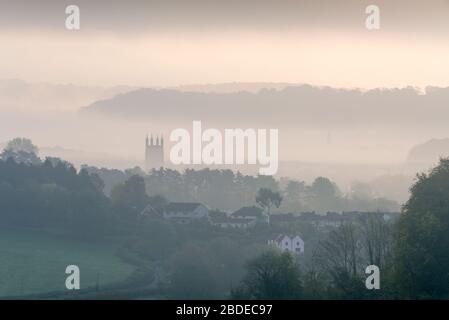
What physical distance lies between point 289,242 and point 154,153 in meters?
18.3

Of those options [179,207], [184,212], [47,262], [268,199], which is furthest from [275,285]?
[268,199]

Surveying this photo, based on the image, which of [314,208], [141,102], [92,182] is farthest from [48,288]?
[314,208]

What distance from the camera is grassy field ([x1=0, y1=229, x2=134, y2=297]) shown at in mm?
73750

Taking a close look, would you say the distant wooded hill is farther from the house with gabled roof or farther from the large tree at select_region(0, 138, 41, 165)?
the large tree at select_region(0, 138, 41, 165)

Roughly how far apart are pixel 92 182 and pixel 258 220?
14.5 metres

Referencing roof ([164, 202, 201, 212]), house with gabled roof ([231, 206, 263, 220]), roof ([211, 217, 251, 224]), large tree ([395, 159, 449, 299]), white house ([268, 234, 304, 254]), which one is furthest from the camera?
house with gabled roof ([231, 206, 263, 220])

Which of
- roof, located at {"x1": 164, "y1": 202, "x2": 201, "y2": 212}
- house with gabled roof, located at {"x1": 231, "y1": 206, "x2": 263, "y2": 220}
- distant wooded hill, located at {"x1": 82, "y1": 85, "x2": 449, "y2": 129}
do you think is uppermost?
distant wooded hill, located at {"x1": 82, "y1": 85, "x2": 449, "y2": 129}

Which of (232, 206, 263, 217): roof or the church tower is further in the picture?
(232, 206, 263, 217): roof

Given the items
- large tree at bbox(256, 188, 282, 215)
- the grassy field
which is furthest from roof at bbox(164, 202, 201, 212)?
the grassy field

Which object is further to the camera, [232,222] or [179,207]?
[179,207]

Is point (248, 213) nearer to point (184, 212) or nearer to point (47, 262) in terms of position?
point (184, 212)

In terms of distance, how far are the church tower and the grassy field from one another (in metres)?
12.5

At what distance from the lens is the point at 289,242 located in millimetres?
99812
